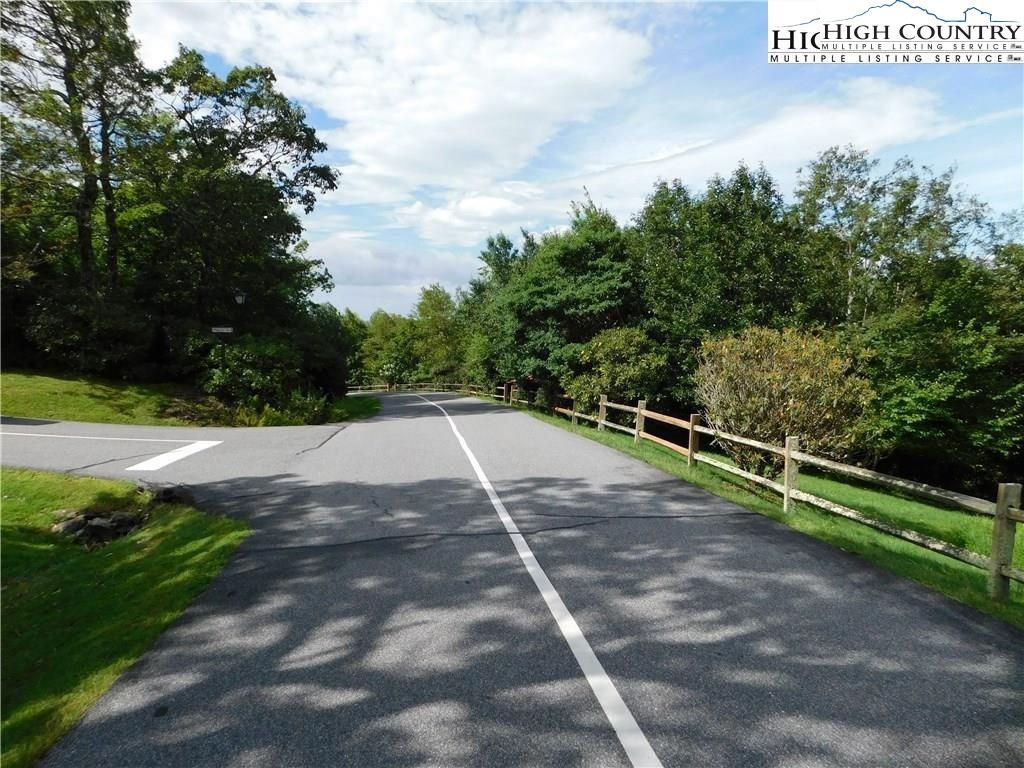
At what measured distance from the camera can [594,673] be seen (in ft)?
10.8

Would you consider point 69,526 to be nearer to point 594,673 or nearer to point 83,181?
point 594,673

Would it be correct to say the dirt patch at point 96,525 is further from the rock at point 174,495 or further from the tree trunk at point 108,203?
the tree trunk at point 108,203

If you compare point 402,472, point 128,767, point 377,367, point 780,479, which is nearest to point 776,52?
point 780,479

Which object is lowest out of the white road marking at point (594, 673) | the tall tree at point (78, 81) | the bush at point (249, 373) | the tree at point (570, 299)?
the white road marking at point (594, 673)

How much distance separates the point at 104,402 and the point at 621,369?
15.1m

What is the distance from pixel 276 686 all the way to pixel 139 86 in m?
22.5

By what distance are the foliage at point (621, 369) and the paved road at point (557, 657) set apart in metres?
11.1

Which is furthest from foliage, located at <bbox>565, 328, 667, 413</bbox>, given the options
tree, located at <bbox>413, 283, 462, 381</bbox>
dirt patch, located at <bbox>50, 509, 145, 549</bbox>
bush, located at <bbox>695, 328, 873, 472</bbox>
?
tree, located at <bbox>413, 283, 462, 381</bbox>

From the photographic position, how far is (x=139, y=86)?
19.1 m

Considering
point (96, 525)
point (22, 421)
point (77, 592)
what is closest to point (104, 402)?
point (22, 421)

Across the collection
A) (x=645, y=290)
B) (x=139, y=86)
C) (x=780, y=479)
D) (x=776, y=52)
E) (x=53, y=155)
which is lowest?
(x=780, y=479)

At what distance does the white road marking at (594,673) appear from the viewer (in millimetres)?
2646

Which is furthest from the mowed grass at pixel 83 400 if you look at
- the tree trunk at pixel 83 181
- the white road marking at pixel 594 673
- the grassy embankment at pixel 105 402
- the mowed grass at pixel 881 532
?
the white road marking at pixel 594 673

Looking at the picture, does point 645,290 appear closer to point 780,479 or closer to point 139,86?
point 780,479
